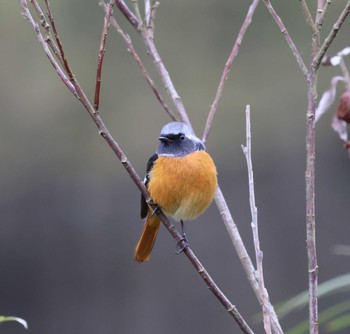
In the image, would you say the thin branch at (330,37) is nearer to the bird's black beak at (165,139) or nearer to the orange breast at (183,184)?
the orange breast at (183,184)

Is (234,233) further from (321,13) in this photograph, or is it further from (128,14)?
(128,14)

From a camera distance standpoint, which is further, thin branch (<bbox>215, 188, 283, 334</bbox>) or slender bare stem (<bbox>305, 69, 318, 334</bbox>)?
thin branch (<bbox>215, 188, 283, 334</bbox>)

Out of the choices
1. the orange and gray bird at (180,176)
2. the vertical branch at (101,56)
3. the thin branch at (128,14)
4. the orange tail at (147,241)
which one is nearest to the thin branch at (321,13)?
the vertical branch at (101,56)

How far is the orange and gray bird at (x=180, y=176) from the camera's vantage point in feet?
11.3

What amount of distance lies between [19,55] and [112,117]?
1008mm

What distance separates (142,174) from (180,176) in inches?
130

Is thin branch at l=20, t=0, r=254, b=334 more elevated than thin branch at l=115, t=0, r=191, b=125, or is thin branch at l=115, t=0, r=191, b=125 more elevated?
thin branch at l=115, t=0, r=191, b=125

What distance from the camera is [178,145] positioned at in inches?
143

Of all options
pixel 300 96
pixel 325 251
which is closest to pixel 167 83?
pixel 325 251

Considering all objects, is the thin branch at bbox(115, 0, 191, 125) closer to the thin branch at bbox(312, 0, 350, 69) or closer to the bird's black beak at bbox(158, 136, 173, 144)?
the bird's black beak at bbox(158, 136, 173, 144)

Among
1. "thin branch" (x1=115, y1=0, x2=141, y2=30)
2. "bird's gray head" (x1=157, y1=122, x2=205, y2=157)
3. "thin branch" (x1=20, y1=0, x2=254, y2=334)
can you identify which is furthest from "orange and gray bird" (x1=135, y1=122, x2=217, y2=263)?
"thin branch" (x1=20, y1=0, x2=254, y2=334)

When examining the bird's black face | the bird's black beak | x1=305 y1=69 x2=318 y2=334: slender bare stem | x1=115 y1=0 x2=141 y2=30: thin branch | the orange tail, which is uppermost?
x1=115 y1=0 x2=141 y2=30: thin branch

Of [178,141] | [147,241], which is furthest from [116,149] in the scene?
[147,241]

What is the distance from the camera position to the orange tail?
3719mm
